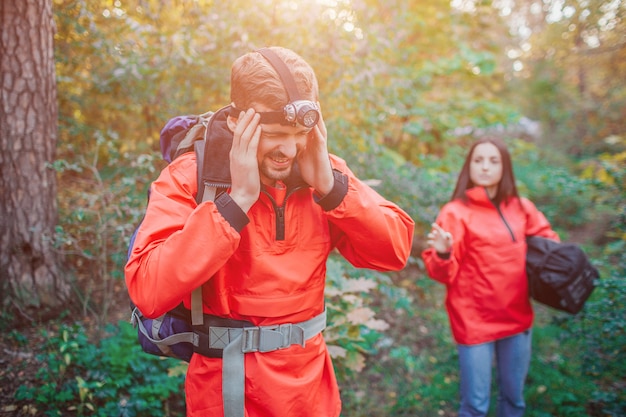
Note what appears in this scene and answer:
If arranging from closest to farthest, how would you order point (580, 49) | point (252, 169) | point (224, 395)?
point (252, 169)
point (224, 395)
point (580, 49)

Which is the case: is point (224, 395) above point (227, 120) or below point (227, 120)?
below

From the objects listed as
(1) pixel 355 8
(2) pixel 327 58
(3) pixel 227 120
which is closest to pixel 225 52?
(2) pixel 327 58

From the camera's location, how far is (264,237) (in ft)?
5.42

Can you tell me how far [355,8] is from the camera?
13.6 ft

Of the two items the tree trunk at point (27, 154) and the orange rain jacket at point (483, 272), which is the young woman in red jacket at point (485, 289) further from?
the tree trunk at point (27, 154)

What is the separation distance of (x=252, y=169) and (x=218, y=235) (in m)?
0.25

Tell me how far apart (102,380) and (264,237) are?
85.4 inches

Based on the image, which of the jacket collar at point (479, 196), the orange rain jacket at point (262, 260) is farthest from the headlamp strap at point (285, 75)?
the jacket collar at point (479, 196)

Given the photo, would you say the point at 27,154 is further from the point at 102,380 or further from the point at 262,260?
the point at 262,260

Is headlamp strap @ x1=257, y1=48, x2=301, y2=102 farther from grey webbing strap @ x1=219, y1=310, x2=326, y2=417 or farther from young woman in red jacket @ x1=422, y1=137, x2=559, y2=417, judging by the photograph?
young woman in red jacket @ x1=422, y1=137, x2=559, y2=417

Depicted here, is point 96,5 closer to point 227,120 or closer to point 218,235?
point 227,120

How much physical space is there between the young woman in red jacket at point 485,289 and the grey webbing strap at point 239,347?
1.57 m

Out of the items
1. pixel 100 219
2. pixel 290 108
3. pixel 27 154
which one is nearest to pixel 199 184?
pixel 290 108

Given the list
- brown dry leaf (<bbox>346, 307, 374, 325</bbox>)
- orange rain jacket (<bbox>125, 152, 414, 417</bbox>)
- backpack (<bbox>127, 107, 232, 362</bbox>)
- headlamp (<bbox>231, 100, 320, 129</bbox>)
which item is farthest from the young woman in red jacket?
backpack (<bbox>127, 107, 232, 362</bbox>)
